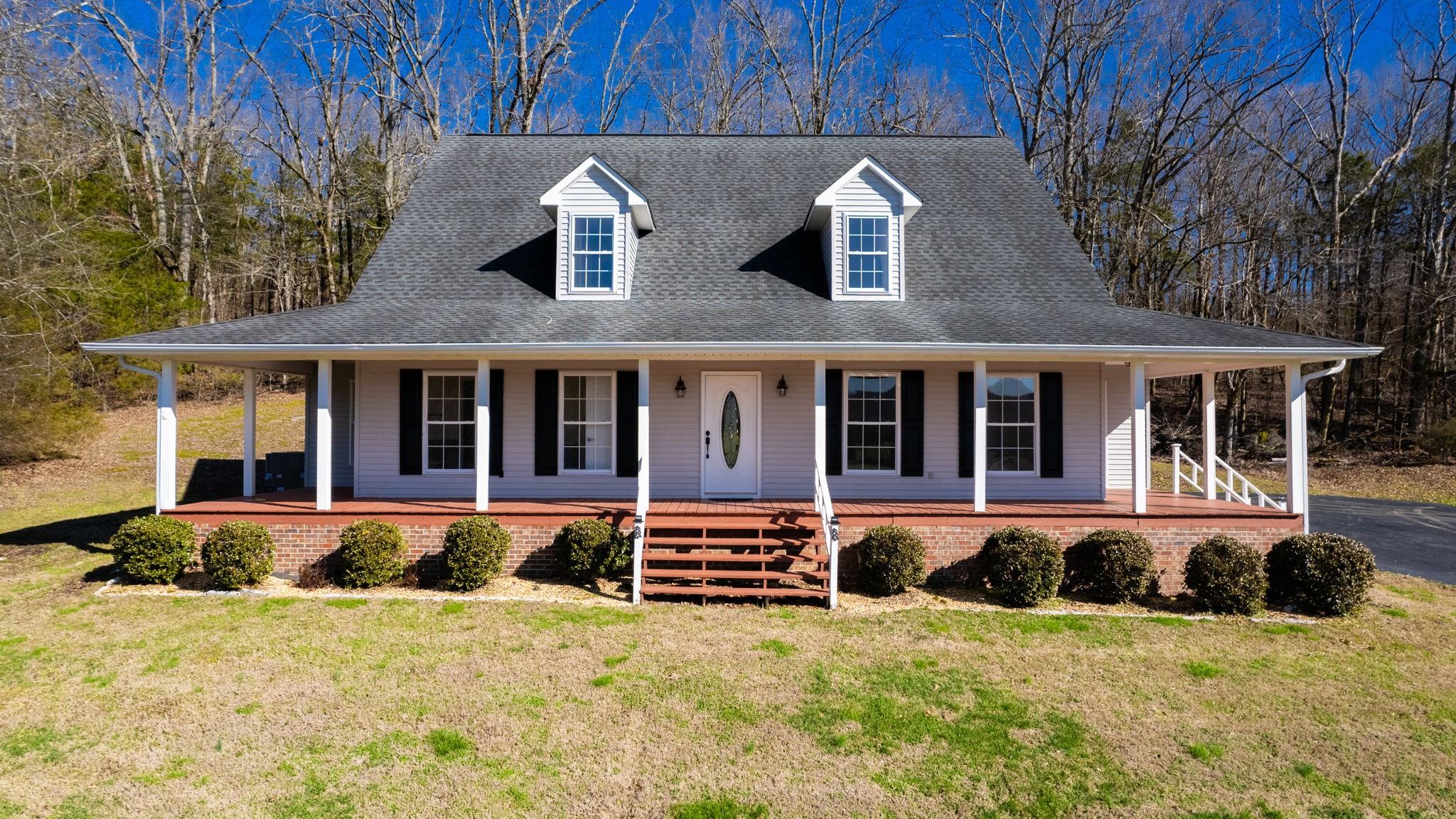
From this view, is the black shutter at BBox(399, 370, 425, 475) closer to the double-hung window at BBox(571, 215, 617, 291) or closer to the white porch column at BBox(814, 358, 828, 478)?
the double-hung window at BBox(571, 215, 617, 291)

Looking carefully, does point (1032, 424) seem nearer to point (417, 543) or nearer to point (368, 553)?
point (417, 543)

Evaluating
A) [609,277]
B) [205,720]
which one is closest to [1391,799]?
[205,720]

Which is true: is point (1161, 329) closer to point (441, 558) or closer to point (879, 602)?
point (879, 602)

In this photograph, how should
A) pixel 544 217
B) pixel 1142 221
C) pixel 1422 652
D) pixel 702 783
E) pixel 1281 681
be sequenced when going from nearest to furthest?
pixel 702 783
pixel 1281 681
pixel 1422 652
pixel 544 217
pixel 1142 221

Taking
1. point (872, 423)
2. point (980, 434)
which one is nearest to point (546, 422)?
point (872, 423)

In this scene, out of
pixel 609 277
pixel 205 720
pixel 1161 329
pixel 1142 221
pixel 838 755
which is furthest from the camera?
pixel 1142 221

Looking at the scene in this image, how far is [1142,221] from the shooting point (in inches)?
958

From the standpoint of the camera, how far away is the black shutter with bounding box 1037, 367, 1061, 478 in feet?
38.3

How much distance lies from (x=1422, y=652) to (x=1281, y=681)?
87.7 inches

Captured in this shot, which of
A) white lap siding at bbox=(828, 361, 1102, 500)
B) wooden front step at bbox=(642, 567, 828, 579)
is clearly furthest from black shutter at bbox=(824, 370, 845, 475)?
wooden front step at bbox=(642, 567, 828, 579)

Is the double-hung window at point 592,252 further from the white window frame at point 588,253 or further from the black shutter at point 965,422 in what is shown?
the black shutter at point 965,422

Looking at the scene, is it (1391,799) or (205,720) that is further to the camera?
(205,720)

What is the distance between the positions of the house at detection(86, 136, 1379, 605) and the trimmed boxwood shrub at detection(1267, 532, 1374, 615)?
1170 millimetres

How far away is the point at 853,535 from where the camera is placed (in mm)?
9828
